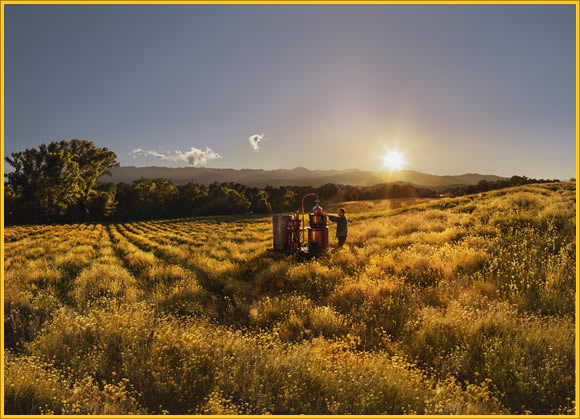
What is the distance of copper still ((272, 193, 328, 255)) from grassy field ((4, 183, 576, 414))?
1.66m

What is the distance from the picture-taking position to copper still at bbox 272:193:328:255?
1019 centimetres

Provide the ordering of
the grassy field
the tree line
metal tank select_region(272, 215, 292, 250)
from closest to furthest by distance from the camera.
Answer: the grassy field → metal tank select_region(272, 215, 292, 250) → the tree line

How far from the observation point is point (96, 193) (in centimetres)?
5269

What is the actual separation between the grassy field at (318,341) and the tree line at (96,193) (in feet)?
116

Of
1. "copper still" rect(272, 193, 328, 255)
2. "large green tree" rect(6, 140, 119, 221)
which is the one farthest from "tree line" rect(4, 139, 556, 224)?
"copper still" rect(272, 193, 328, 255)

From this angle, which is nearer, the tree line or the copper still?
the copper still

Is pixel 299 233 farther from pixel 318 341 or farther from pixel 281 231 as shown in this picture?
pixel 318 341

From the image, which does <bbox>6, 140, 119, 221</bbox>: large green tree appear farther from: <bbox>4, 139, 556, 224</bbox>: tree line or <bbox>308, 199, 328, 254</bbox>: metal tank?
<bbox>308, 199, 328, 254</bbox>: metal tank

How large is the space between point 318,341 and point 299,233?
6.71m

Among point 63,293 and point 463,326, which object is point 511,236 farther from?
point 63,293

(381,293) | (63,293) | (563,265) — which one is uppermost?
(563,265)

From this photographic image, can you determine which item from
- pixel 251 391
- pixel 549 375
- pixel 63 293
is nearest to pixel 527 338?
pixel 549 375

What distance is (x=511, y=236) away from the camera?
29.4 ft

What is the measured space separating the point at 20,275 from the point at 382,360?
1056cm
